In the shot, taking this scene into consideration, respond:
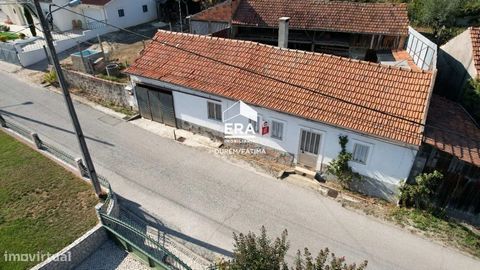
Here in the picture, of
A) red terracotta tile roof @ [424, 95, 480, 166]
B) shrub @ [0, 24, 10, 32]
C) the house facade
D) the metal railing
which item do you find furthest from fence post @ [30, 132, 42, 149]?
shrub @ [0, 24, 10, 32]

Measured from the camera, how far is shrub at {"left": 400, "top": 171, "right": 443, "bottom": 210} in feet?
36.8

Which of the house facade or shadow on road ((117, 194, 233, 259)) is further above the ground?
the house facade

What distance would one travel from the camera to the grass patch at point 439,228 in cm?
1068

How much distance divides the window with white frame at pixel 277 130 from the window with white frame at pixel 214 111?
2.84 m

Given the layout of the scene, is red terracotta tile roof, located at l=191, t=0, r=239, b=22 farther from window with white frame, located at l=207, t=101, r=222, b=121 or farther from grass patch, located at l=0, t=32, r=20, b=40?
grass patch, located at l=0, t=32, r=20, b=40

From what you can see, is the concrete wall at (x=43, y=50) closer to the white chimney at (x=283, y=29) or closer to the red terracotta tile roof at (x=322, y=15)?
the red terracotta tile roof at (x=322, y=15)

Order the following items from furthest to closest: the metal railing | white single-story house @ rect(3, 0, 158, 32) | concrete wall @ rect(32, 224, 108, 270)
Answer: white single-story house @ rect(3, 0, 158, 32) < concrete wall @ rect(32, 224, 108, 270) < the metal railing

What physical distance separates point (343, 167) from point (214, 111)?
6587mm

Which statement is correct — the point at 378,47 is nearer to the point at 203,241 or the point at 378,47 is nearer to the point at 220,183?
→ the point at 220,183

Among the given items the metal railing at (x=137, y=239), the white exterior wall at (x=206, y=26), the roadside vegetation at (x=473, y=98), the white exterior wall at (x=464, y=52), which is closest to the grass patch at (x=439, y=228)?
the roadside vegetation at (x=473, y=98)

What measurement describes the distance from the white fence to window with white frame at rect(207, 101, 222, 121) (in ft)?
33.6

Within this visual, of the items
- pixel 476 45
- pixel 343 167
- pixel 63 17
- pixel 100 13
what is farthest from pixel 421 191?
pixel 63 17

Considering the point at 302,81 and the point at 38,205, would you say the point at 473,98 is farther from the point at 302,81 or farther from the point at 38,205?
the point at 38,205

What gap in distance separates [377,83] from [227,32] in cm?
1608
